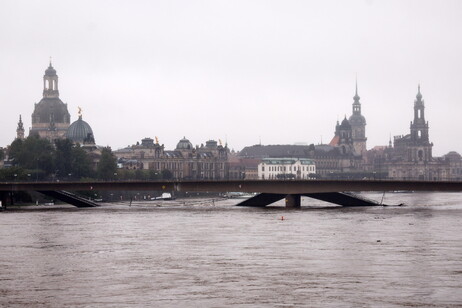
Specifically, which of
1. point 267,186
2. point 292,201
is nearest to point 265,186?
point 267,186

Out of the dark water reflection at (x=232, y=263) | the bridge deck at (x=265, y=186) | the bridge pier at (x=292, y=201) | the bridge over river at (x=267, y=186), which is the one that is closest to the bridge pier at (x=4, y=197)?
the bridge over river at (x=267, y=186)

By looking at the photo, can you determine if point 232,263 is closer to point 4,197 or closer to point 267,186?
point 267,186

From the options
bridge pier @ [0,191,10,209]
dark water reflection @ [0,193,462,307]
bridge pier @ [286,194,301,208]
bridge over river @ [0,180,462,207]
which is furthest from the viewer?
bridge pier @ [0,191,10,209]

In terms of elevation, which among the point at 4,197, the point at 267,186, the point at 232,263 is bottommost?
the point at 232,263

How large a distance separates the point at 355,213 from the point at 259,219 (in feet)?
49.8

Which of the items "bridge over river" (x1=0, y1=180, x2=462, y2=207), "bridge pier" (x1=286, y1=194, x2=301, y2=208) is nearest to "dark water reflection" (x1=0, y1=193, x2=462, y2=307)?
"bridge over river" (x1=0, y1=180, x2=462, y2=207)

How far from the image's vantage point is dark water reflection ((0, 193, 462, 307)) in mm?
54031

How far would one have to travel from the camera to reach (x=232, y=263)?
2638 inches

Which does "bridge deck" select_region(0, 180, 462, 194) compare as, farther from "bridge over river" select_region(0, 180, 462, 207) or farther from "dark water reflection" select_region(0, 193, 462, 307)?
"dark water reflection" select_region(0, 193, 462, 307)

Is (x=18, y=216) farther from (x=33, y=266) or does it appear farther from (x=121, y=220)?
(x=33, y=266)

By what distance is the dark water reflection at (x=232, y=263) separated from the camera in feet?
177

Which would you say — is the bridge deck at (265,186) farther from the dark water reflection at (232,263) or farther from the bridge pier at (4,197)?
the dark water reflection at (232,263)

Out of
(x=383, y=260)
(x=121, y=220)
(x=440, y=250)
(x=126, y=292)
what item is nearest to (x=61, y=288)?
(x=126, y=292)

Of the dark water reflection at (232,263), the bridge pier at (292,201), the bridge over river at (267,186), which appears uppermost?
the bridge over river at (267,186)
